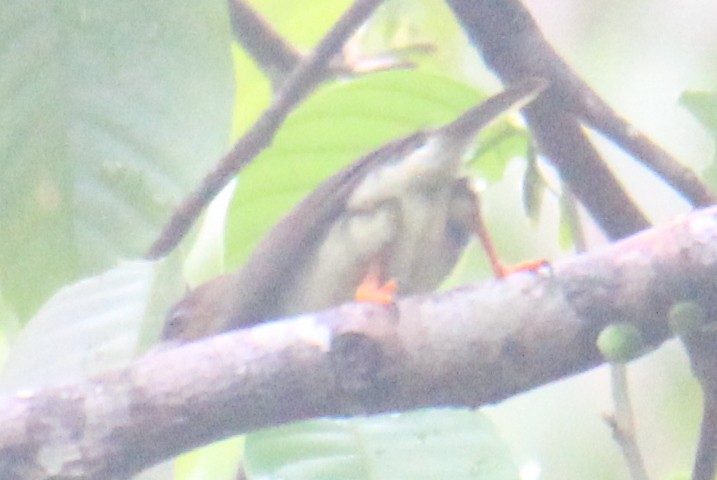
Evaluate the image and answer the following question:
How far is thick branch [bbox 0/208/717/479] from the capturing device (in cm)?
151

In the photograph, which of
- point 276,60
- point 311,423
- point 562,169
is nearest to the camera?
point 311,423

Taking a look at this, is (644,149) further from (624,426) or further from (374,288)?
(374,288)

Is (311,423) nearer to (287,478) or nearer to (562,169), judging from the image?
(287,478)

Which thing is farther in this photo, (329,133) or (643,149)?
(329,133)

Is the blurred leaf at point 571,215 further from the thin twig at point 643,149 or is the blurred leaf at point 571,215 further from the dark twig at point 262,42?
the dark twig at point 262,42

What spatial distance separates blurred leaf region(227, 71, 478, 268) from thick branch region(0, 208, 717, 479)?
0.67 m

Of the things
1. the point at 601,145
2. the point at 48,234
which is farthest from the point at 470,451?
the point at 601,145

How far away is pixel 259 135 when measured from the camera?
199cm

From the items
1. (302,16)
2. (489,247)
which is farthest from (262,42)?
(489,247)

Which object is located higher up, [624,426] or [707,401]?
[707,401]

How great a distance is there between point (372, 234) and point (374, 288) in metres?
0.17

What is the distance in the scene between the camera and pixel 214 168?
201cm

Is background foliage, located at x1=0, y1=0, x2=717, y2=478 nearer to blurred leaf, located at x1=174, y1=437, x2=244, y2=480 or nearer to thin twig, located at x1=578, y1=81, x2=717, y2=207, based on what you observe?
blurred leaf, located at x1=174, y1=437, x2=244, y2=480

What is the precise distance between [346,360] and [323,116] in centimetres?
74
